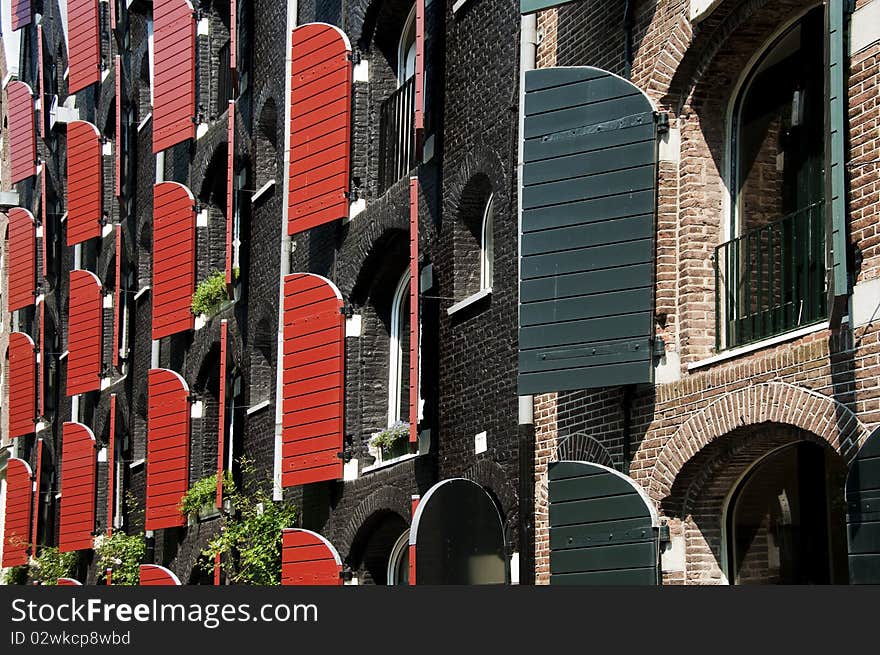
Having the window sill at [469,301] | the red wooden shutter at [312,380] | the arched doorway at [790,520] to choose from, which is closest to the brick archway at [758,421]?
the arched doorway at [790,520]

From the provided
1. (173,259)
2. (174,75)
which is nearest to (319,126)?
(173,259)

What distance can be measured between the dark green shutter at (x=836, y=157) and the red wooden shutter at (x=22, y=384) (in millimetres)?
24515

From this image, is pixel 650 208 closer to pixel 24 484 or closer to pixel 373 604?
pixel 373 604

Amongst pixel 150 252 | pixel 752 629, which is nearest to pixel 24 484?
pixel 150 252

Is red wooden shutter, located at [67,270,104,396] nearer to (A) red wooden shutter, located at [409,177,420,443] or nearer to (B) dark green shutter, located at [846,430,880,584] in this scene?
(A) red wooden shutter, located at [409,177,420,443]

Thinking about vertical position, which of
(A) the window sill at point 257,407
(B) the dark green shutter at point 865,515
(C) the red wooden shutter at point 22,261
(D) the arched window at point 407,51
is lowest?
(B) the dark green shutter at point 865,515

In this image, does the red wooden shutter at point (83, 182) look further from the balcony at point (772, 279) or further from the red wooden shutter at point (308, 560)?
the balcony at point (772, 279)

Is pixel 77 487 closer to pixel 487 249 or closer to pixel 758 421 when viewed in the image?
pixel 487 249

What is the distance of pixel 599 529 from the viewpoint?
37.6 ft

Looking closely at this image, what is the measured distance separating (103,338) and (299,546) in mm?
11923

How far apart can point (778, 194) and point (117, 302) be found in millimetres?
17456

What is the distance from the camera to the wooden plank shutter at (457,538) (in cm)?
1359

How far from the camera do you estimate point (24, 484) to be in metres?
31.2

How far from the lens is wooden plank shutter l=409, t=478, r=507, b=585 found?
13594mm
